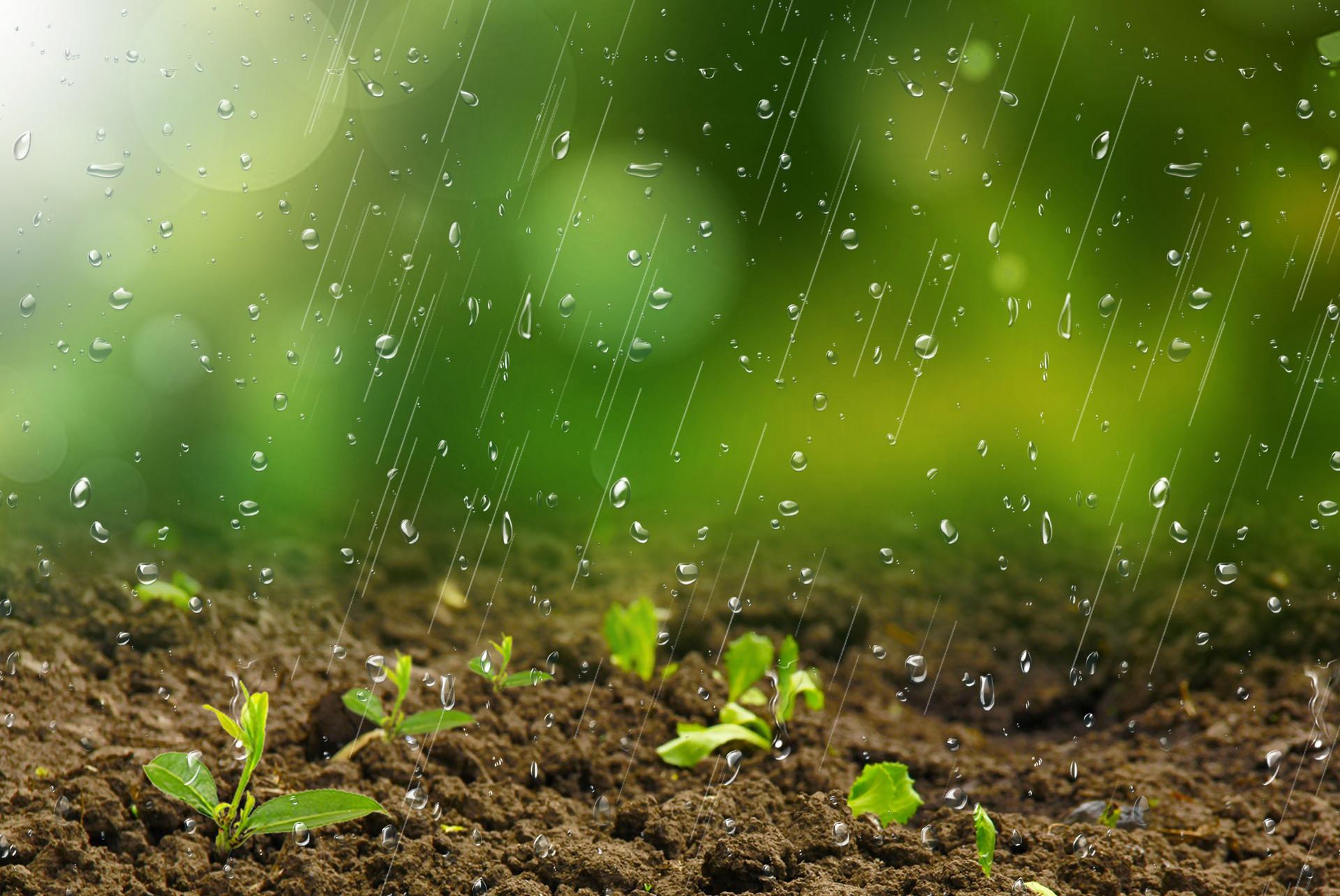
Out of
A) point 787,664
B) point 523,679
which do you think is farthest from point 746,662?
point 523,679

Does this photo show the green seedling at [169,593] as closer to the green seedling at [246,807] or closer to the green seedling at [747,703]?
the green seedling at [246,807]

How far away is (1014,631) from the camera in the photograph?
7.34 ft

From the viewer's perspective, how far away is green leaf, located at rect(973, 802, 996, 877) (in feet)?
3.72

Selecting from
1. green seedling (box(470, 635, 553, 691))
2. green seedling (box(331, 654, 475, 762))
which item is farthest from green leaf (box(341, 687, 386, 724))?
green seedling (box(470, 635, 553, 691))

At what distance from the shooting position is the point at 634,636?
72.4 inches

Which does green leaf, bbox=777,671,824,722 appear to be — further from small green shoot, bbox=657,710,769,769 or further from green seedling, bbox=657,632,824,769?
small green shoot, bbox=657,710,769,769

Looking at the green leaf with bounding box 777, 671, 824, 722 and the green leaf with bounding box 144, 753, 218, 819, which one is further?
the green leaf with bounding box 777, 671, 824, 722

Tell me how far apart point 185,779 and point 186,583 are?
89 cm

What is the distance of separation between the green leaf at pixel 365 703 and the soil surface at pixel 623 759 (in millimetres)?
53

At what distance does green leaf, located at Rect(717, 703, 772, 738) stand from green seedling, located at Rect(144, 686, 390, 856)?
66 cm

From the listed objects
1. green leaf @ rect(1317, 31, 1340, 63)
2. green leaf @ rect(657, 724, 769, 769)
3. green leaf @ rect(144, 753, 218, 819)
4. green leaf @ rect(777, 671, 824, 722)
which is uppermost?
green leaf @ rect(1317, 31, 1340, 63)

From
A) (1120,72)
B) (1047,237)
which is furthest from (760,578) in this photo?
(1120,72)

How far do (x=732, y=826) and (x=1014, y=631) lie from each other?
4.13 feet

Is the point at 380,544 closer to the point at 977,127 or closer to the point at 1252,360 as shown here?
the point at 977,127
